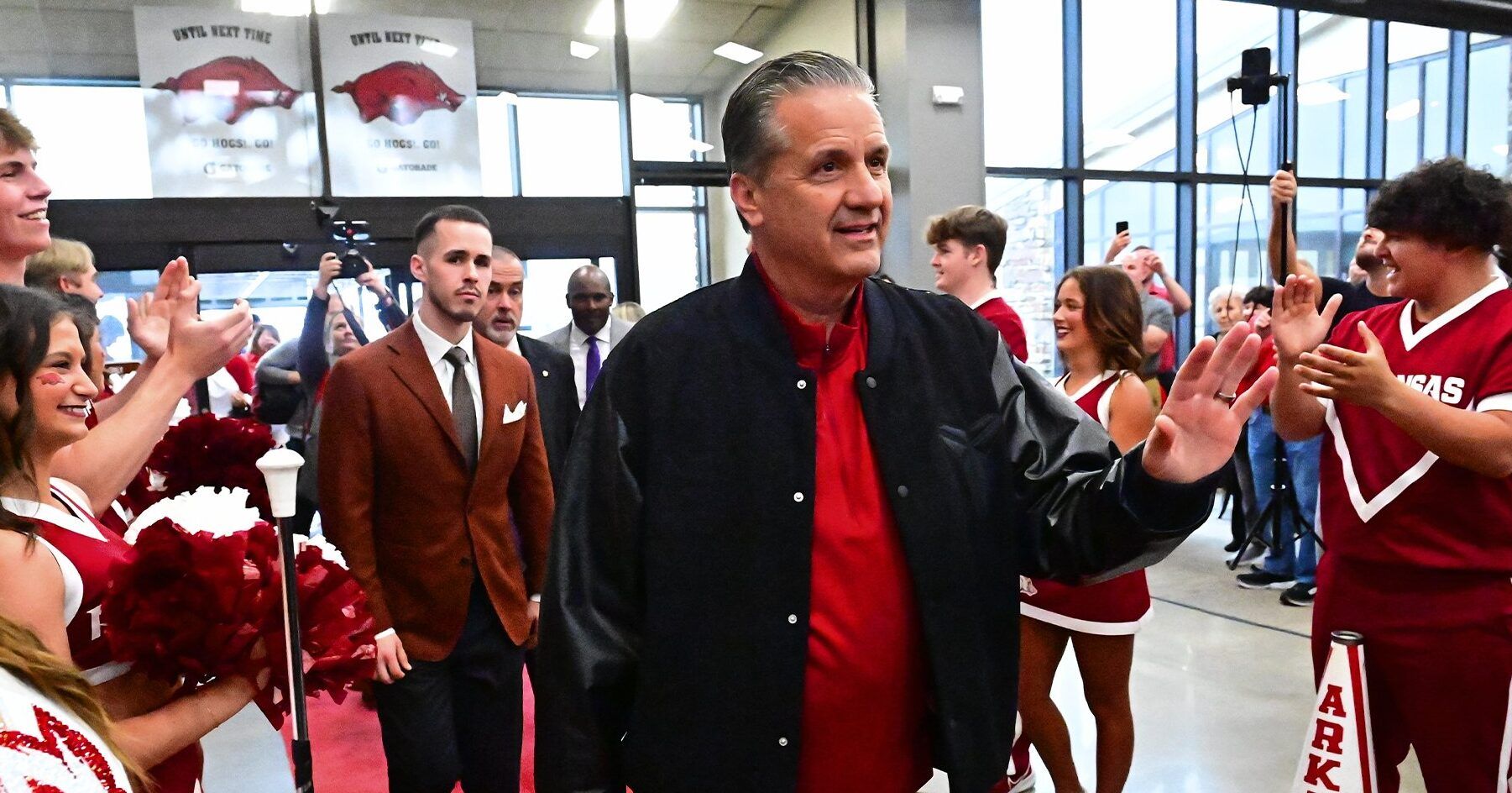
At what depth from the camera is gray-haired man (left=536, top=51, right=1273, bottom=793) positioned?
1.24 meters

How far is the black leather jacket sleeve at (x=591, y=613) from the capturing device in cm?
129

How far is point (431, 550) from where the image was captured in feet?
7.55

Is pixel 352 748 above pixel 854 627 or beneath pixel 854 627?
beneath

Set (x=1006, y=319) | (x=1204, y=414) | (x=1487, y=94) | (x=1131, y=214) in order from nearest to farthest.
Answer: (x=1204, y=414) < (x=1006, y=319) < (x=1131, y=214) < (x=1487, y=94)

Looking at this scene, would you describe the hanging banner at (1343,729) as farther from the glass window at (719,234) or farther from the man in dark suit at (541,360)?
the glass window at (719,234)

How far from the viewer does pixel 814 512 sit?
4.18 feet

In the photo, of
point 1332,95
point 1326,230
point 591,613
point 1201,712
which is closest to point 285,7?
point 591,613

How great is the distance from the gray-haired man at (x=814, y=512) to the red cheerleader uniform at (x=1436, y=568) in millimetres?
1066

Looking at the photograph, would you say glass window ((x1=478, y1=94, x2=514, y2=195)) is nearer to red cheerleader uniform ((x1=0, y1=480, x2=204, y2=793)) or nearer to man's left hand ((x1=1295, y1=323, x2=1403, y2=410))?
red cheerleader uniform ((x1=0, y1=480, x2=204, y2=793))

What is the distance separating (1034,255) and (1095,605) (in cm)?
651

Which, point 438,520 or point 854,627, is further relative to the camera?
point 438,520

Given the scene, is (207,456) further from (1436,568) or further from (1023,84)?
(1023,84)

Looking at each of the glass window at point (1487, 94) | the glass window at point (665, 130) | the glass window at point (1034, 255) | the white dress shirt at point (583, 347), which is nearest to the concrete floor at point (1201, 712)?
the white dress shirt at point (583, 347)

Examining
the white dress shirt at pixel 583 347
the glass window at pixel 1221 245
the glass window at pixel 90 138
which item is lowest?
the white dress shirt at pixel 583 347
